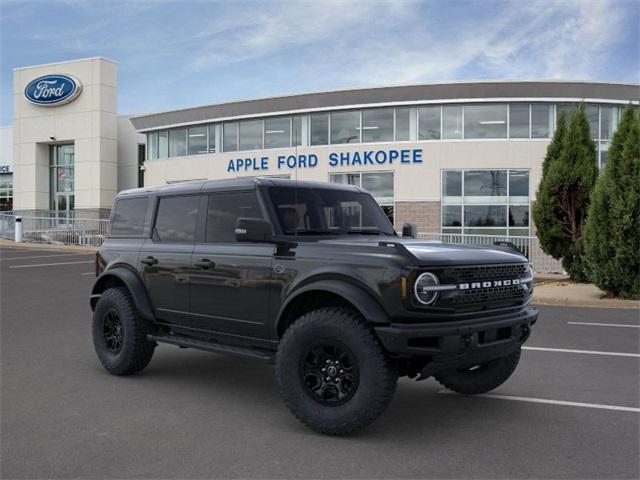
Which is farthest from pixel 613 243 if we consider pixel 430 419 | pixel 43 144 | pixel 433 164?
pixel 43 144

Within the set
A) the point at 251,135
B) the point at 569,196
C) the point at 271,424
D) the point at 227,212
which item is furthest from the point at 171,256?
the point at 251,135

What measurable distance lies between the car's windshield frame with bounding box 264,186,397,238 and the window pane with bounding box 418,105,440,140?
20934mm

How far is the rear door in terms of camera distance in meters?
5.95

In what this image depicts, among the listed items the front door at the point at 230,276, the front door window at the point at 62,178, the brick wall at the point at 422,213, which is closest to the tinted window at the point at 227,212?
the front door at the point at 230,276

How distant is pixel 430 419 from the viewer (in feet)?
16.8

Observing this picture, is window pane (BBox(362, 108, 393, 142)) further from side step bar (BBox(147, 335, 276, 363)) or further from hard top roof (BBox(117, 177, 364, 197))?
side step bar (BBox(147, 335, 276, 363))

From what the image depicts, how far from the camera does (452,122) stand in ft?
86.8

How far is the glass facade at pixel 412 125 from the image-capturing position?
25.9m

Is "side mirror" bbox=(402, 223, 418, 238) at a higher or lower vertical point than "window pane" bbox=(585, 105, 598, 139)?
lower

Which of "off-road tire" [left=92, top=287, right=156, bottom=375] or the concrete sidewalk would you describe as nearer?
"off-road tire" [left=92, top=287, right=156, bottom=375]

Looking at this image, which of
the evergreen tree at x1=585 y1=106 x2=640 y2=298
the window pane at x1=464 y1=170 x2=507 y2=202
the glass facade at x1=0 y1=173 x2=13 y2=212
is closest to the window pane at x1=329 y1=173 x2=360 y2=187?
the window pane at x1=464 y1=170 x2=507 y2=202

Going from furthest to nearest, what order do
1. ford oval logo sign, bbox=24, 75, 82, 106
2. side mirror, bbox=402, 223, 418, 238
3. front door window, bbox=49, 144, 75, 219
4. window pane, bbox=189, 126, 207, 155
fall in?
front door window, bbox=49, 144, 75, 219 → ford oval logo sign, bbox=24, 75, 82, 106 → window pane, bbox=189, 126, 207, 155 → side mirror, bbox=402, 223, 418, 238

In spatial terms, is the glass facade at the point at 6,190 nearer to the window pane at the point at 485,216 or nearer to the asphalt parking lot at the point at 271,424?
the window pane at the point at 485,216

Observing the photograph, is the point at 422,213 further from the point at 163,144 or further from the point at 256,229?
the point at 256,229
